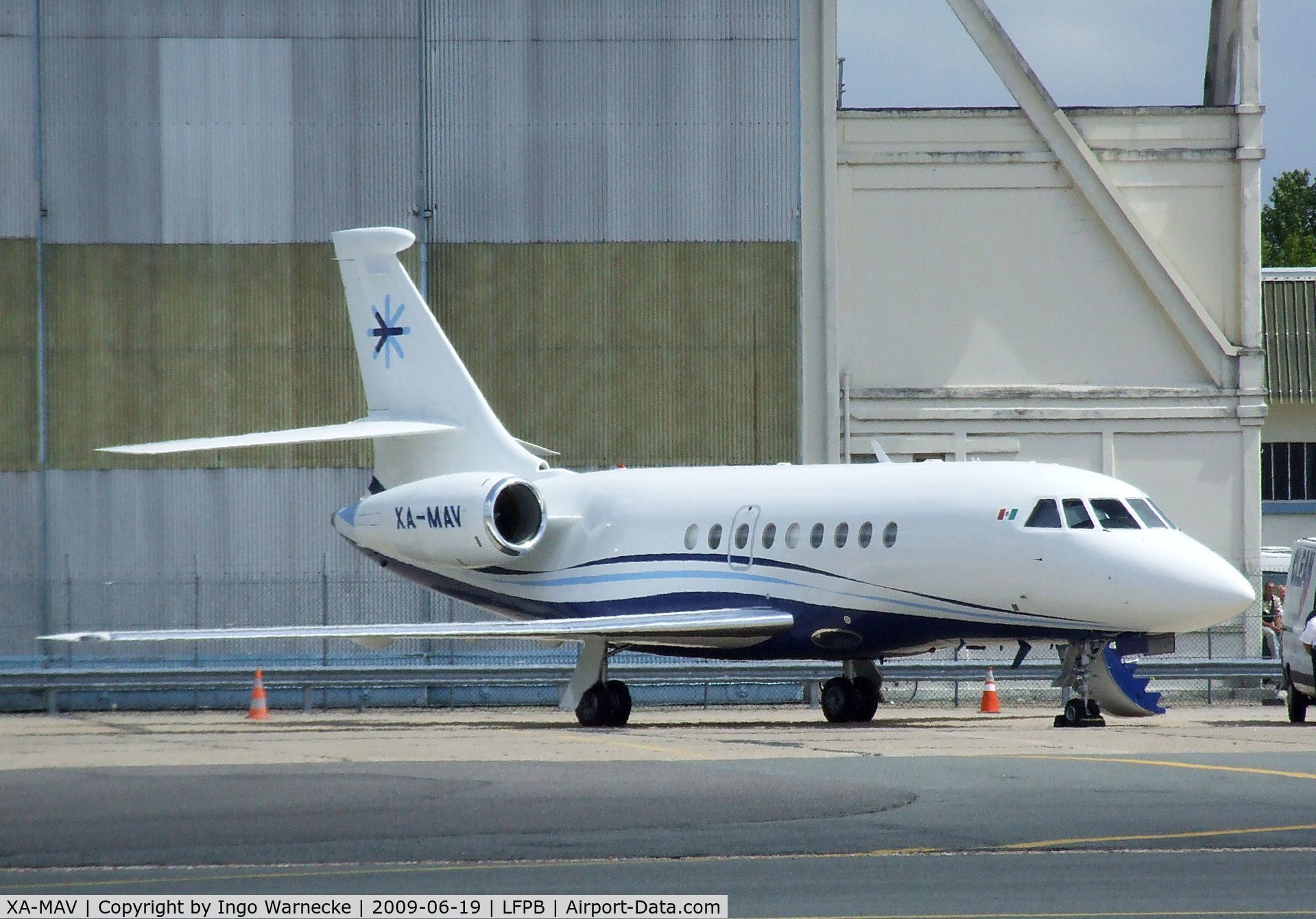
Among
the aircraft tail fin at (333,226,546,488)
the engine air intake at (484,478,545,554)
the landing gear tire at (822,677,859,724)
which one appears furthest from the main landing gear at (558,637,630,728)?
the aircraft tail fin at (333,226,546,488)

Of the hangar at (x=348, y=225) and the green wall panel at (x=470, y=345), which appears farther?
the green wall panel at (x=470, y=345)

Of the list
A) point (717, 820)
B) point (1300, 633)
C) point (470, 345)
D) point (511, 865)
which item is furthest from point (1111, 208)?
point (511, 865)

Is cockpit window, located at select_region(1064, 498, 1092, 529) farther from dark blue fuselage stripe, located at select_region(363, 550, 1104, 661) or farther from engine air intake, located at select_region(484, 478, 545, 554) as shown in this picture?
engine air intake, located at select_region(484, 478, 545, 554)

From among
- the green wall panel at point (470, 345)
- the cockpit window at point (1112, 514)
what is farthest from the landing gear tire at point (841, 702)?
the green wall panel at point (470, 345)

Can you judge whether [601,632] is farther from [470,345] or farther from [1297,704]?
[470,345]

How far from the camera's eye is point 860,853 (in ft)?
31.1

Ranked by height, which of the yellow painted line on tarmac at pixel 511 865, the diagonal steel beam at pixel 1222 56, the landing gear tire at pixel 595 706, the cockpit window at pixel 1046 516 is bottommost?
the landing gear tire at pixel 595 706

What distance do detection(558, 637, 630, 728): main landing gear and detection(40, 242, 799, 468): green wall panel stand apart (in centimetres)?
801

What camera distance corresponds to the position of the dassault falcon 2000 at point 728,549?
19.2 metres

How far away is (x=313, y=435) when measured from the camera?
2356 cm

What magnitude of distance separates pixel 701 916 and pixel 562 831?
292 cm

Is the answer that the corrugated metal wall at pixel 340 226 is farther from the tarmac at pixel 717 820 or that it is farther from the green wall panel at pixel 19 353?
the tarmac at pixel 717 820

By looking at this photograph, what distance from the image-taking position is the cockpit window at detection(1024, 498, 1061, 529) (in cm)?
1934

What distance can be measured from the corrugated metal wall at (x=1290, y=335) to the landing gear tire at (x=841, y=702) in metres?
26.2
